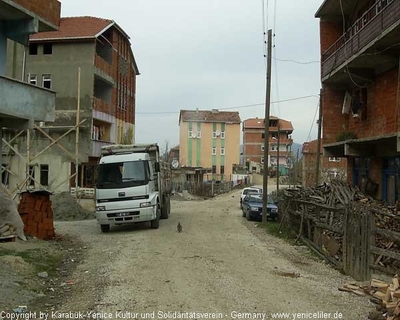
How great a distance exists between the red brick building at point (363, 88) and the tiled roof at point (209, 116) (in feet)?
171

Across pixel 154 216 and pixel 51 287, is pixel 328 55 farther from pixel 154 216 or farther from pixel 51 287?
pixel 51 287

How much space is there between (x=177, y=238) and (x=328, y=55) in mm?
11840

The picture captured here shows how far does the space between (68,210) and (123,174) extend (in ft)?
29.4

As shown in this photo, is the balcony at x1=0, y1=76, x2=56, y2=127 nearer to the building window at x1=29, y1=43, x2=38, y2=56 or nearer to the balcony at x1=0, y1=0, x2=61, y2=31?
the balcony at x1=0, y1=0, x2=61, y2=31

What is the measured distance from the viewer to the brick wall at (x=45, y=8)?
1498 centimetres

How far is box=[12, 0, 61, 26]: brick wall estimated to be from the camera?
49.1ft

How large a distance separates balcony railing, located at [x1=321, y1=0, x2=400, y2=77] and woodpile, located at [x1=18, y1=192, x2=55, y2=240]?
12134mm

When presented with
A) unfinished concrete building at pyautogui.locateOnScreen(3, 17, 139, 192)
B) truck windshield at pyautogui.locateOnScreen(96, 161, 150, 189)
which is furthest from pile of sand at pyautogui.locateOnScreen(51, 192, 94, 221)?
truck windshield at pyautogui.locateOnScreen(96, 161, 150, 189)

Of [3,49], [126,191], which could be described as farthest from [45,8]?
[126,191]

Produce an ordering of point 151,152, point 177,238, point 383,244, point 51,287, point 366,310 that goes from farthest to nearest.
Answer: point 151,152 < point 177,238 < point 383,244 < point 51,287 < point 366,310

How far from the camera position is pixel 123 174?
1752 cm

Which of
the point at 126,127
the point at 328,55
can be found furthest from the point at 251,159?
the point at 328,55

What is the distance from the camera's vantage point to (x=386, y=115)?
16594mm

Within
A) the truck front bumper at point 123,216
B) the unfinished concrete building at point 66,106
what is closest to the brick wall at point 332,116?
the truck front bumper at point 123,216
